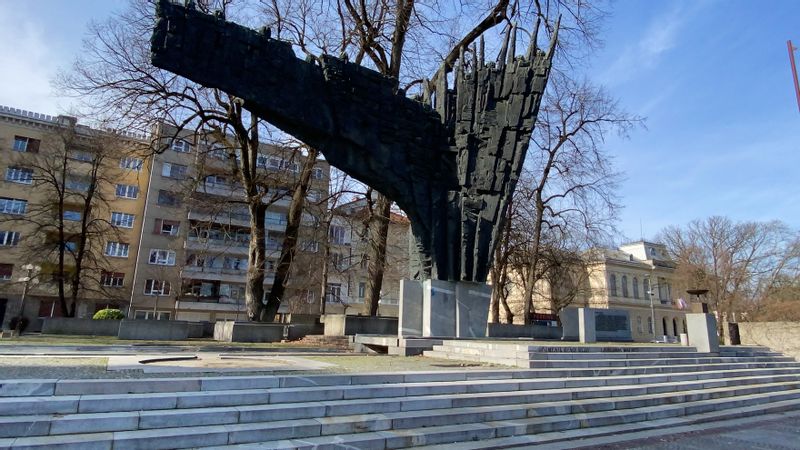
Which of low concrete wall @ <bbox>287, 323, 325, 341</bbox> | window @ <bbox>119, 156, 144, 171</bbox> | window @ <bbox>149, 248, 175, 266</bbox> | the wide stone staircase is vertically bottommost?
the wide stone staircase

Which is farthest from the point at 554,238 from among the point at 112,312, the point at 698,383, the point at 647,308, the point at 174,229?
the point at 647,308

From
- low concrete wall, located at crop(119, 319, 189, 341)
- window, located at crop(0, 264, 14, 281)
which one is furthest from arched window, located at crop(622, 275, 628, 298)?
window, located at crop(0, 264, 14, 281)

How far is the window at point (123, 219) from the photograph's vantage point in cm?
4306

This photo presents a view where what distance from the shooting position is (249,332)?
741 inches

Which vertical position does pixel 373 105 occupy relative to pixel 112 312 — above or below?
above

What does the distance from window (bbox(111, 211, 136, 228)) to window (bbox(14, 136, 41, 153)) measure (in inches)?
309

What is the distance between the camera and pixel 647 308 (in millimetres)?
60469

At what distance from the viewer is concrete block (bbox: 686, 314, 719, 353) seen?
14.5 metres

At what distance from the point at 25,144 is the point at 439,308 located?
4144 centimetres

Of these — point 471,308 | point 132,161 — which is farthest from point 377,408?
point 132,161

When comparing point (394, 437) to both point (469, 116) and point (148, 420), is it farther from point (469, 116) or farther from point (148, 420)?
point (469, 116)

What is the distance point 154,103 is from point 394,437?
18000mm

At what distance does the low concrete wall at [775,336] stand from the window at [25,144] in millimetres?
51138

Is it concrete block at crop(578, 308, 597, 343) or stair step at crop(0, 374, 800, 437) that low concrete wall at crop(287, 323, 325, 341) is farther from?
stair step at crop(0, 374, 800, 437)
